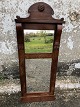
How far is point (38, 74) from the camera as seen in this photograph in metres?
2.89

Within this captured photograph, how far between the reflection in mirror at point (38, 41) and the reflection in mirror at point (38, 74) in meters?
0.19

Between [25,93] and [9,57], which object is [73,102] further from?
[9,57]

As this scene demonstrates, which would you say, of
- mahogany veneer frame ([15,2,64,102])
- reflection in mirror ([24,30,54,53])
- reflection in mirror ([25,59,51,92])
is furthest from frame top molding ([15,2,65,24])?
reflection in mirror ([25,59,51,92])

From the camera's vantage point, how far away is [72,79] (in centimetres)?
325

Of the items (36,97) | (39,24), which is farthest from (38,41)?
(36,97)

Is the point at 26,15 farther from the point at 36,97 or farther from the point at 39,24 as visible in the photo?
the point at 36,97

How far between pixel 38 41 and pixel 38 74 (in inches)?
22.4

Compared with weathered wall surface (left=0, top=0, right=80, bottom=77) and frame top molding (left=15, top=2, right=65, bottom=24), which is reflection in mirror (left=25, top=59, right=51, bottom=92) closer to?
weathered wall surface (left=0, top=0, right=80, bottom=77)

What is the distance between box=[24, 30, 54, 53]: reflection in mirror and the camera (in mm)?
2490

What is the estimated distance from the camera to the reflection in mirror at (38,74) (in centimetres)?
275

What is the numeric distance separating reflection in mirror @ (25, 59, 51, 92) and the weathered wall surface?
0.31 metres

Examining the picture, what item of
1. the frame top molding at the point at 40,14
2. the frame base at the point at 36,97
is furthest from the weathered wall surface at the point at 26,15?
the frame base at the point at 36,97

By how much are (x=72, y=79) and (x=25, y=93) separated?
81 centimetres

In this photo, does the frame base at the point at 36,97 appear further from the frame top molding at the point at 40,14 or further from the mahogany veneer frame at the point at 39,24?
the frame top molding at the point at 40,14
